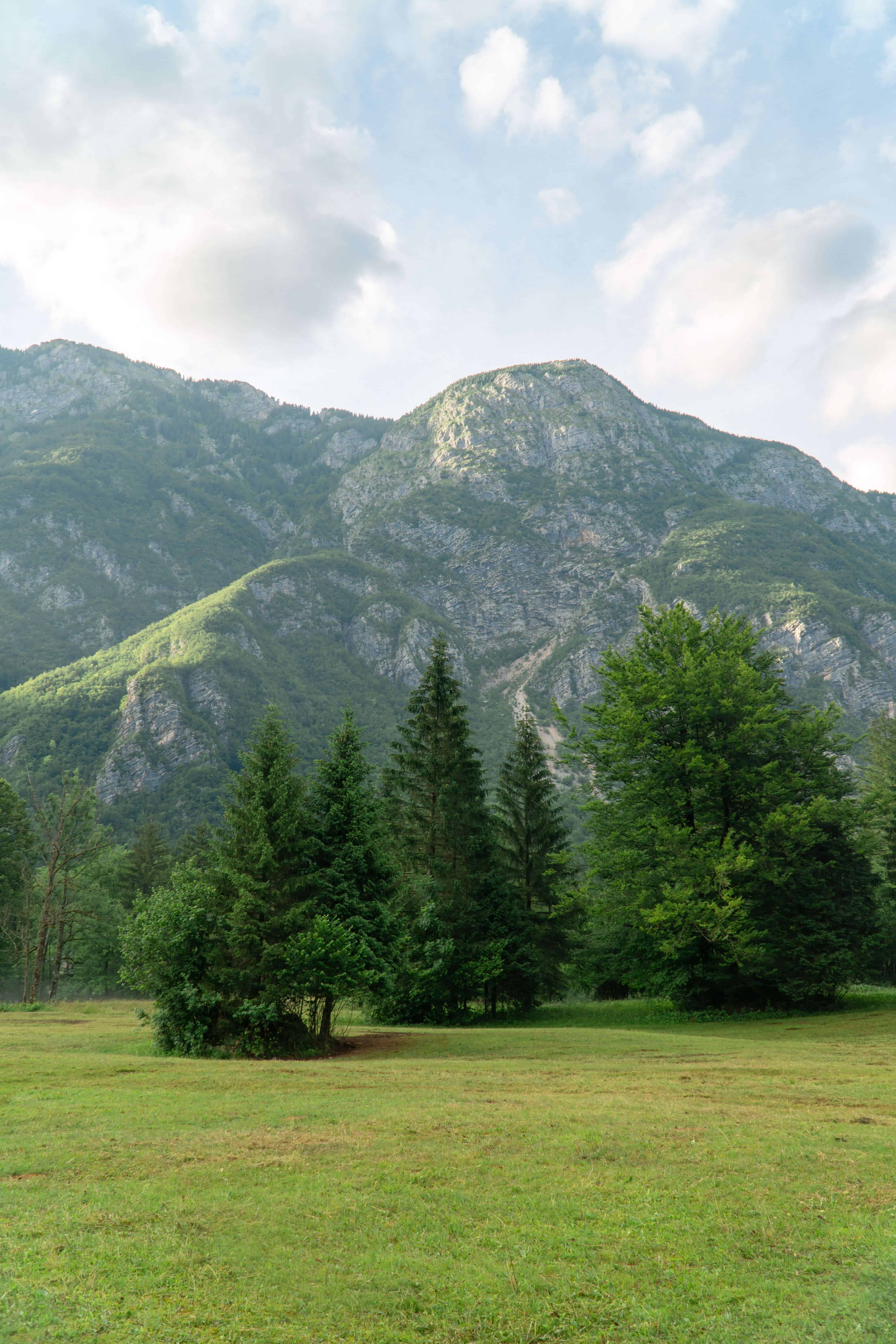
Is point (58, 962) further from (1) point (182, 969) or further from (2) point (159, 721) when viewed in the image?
(2) point (159, 721)

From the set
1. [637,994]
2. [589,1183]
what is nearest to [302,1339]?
[589,1183]

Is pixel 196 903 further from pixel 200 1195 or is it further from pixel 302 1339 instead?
pixel 302 1339

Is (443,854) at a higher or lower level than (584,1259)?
higher

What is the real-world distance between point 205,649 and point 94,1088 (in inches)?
7010

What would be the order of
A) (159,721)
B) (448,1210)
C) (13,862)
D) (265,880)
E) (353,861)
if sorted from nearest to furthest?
(448,1210)
(265,880)
(353,861)
(13,862)
(159,721)

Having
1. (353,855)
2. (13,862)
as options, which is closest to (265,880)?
(353,855)

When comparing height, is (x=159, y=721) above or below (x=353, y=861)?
above

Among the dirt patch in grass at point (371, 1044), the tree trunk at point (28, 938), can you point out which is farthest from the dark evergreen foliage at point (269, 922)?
the tree trunk at point (28, 938)

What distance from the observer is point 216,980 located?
2012cm

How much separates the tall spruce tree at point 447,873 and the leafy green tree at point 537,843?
4.14 meters

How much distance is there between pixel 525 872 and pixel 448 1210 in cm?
3162

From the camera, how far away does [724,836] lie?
1112 inches

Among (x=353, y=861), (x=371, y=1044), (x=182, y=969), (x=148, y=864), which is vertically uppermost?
(x=353, y=861)

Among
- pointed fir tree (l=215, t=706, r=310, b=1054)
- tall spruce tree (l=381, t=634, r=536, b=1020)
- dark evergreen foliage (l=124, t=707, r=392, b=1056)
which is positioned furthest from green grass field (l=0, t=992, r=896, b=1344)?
tall spruce tree (l=381, t=634, r=536, b=1020)
